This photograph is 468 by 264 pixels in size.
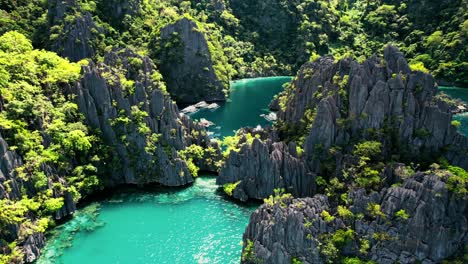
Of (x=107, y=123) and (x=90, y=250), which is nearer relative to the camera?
(x=90, y=250)

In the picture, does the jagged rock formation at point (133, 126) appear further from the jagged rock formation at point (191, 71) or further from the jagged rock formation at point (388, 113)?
the jagged rock formation at point (191, 71)

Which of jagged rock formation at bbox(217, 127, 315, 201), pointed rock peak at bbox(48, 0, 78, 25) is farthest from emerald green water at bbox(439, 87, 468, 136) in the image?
pointed rock peak at bbox(48, 0, 78, 25)

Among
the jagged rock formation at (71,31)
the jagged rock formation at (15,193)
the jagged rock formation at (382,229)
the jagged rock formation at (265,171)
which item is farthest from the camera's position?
the jagged rock formation at (71,31)

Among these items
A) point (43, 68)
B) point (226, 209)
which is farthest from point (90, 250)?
point (43, 68)

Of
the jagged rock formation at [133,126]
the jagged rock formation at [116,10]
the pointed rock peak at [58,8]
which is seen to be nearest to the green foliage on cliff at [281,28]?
the jagged rock formation at [116,10]

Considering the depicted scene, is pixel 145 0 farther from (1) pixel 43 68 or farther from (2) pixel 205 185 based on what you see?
(2) pixel 205 185

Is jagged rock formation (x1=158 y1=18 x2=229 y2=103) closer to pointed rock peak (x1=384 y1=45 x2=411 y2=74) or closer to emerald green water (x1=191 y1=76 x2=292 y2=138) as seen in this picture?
emerald green water (x1=191 y1=76 x2=292 y2=138)
